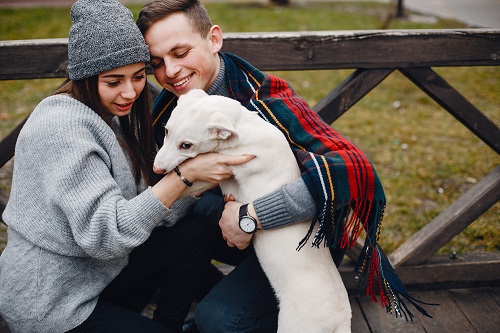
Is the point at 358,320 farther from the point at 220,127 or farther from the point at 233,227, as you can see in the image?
the point at 220,127

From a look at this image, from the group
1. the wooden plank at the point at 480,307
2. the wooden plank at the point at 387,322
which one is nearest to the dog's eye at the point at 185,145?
the wooden plank at the point at 387,322

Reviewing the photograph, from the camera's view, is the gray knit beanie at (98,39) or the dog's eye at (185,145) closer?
the gray knit beanie at (98,39)

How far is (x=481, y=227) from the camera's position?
3.85m

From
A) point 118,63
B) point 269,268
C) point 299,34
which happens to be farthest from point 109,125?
point 299,34

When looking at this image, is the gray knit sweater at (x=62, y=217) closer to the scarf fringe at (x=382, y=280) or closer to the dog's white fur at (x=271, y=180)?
the dog's white fur at (x=271, y=180)

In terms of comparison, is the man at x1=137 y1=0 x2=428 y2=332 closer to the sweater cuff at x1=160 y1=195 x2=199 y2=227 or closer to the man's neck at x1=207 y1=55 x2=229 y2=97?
the man's neck at x1=207 y1=55 x2=229 y2=97

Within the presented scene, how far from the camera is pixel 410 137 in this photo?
558 cm

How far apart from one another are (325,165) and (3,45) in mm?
1720

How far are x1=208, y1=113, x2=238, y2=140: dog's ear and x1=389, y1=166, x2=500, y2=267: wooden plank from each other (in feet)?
5.13

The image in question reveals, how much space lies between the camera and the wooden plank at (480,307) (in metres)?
2.74

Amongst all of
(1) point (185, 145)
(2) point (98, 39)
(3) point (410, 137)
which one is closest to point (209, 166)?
(1) point (185, 145)

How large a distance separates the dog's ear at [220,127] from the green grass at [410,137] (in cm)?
205

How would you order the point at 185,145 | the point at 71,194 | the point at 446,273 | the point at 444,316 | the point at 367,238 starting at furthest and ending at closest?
the point at 446,273, the point at 444,316, the point at 367,238, the point at 185,145, the point at 71,194

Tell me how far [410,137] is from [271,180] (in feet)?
12.7
